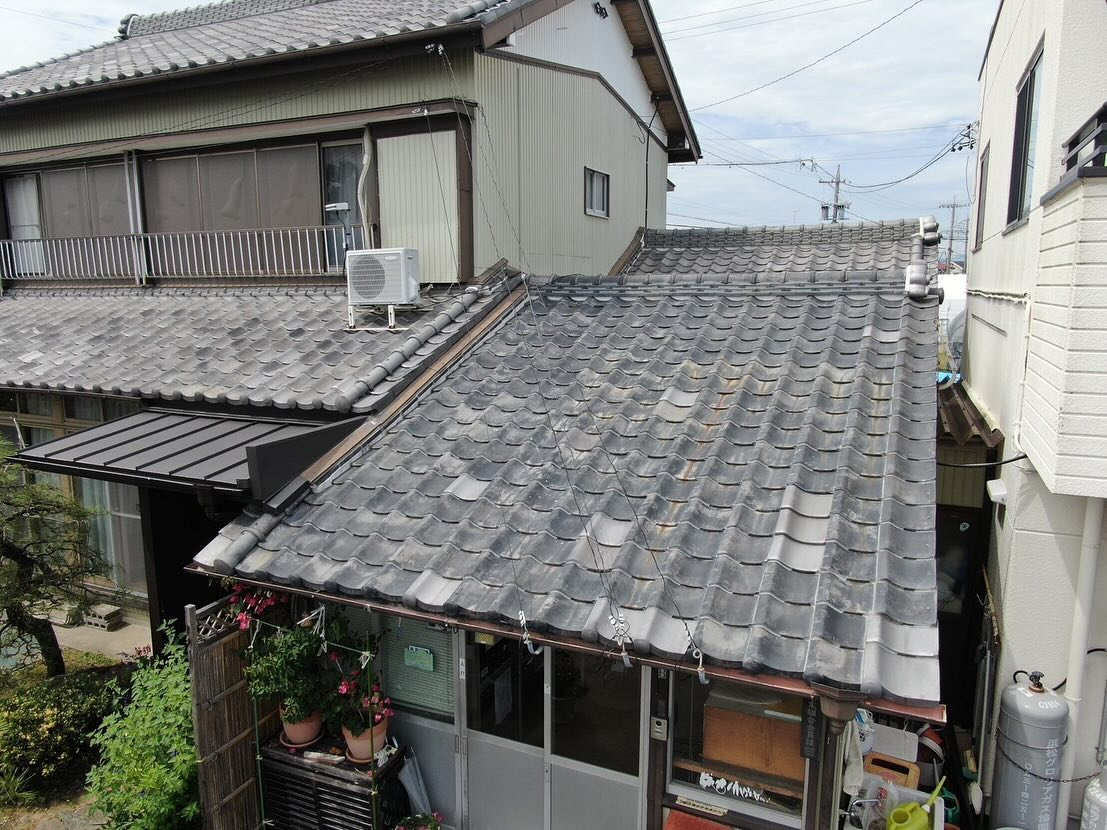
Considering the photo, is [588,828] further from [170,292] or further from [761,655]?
[170,292]

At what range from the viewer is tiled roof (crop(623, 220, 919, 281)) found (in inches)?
479

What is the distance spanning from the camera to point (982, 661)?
726cm

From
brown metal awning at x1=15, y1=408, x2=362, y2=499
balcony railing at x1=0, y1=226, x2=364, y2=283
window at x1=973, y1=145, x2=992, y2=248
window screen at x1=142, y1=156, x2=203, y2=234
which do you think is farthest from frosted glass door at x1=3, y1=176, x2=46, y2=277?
window at x1=973, y1=145, x2=992, y2=248

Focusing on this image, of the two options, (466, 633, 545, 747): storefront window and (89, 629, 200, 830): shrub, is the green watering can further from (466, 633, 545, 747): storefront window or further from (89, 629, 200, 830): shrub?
(89, 629, 200, 830): shrub

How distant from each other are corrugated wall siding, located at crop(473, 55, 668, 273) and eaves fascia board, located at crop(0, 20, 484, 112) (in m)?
0.73

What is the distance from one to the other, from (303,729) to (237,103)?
786 cm

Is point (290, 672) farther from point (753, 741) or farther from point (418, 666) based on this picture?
point (753, 741)

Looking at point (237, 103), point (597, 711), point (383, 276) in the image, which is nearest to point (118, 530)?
point (383, 276)

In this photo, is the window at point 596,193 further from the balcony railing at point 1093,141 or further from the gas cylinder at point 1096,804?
the gas cylinder at point 1096,804

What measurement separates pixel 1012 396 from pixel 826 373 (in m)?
2.18

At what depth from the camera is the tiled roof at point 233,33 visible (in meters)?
8.38

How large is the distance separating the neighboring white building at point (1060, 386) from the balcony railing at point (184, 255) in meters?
7.53

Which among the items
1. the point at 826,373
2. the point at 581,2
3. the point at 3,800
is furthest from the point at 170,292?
the point at 826,373

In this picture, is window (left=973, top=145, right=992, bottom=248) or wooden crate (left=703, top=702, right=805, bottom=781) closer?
wooden crate (left=703, top=702, right=805, bottom=781)
